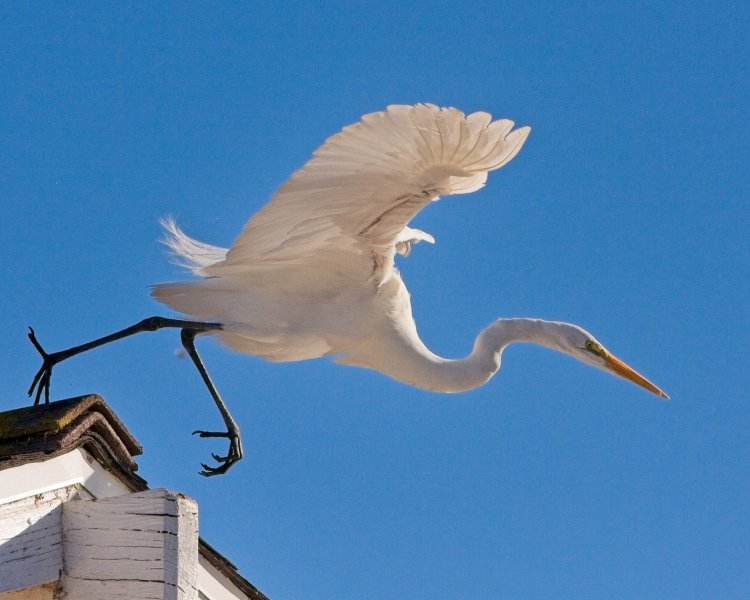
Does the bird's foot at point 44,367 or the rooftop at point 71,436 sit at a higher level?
the bird's foot at point 44,367

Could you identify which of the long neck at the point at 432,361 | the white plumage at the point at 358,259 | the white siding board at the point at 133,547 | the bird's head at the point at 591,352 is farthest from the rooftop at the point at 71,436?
the bird's head at the point at 591,352

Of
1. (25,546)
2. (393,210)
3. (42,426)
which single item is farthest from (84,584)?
(393,210)

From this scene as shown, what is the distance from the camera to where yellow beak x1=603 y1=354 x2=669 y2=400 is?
7.61 meters

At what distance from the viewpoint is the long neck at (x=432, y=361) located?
22.4 feet

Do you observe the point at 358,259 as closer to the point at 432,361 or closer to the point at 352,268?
the point at 352,268

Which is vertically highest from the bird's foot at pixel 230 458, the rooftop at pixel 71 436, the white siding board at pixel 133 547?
the bird's foot at pixel 230 458

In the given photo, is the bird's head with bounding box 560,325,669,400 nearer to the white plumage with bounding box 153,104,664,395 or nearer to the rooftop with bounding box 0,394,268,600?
the white plumage with bounding box 153,104,664,395

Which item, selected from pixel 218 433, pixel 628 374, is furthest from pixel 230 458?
pixel 628 374

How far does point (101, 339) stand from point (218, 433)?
34.2 inches

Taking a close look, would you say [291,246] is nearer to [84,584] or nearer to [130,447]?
[130,447]

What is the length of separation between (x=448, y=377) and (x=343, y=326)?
0.75 metres

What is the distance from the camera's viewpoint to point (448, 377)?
272 inches

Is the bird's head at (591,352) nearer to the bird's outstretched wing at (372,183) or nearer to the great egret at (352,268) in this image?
the great egret at (352,268)

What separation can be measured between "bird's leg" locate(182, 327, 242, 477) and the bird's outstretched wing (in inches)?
19.0
